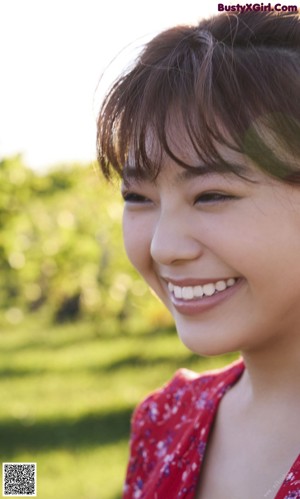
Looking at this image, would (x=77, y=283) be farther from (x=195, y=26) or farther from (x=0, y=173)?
(x=195, y=26)

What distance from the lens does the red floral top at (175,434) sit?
1996 mm

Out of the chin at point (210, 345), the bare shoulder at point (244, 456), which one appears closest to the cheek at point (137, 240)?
the chin at point (210, 345)

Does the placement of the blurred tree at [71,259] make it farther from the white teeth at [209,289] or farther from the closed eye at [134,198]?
the white teeth at [209,289]

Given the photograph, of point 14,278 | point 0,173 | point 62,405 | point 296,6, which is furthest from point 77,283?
point 296,6

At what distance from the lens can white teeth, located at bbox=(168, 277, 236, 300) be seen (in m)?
1.72

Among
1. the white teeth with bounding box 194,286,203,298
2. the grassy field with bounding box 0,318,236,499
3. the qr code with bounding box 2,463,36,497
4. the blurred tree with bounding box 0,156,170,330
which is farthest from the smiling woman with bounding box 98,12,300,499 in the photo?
the blurred tree with bounding box 0,156,170,330

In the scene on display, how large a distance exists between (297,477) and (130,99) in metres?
0.84

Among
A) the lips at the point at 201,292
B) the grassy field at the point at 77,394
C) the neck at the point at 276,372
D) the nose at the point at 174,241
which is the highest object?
the nose at the point at 174,241

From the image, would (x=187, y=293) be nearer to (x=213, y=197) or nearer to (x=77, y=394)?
(x=213, y=197)

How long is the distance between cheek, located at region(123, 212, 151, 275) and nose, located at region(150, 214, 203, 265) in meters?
0.10

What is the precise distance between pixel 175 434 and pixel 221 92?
3.05 ft

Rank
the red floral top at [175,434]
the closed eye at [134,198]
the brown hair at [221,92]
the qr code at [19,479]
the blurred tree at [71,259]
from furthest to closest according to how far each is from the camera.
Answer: the blurred tree at [71,259] < the qr code at [19,479] < the red floral top at [175,434] < the closed eye at [134,198] < the brown hair at [221,92]

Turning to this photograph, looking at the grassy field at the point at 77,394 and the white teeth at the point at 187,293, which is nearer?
the white teeth at the point at 187,293

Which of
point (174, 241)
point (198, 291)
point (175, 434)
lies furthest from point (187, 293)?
point (175, 434)
